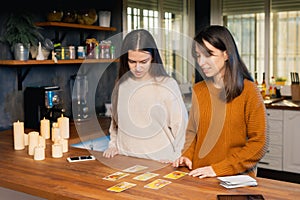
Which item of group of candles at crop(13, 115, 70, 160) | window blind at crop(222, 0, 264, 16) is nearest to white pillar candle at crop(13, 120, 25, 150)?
group of candles at crop(13, 115, 70, 160)

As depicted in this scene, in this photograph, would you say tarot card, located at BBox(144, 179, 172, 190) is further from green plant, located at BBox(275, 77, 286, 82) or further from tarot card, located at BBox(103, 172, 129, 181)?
green plant, located at BBox(275, 77, 286, 82)

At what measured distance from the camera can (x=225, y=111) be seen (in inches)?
76.1

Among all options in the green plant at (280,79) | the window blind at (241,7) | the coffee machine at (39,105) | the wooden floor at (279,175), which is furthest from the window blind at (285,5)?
the coffee machine at (39,105)

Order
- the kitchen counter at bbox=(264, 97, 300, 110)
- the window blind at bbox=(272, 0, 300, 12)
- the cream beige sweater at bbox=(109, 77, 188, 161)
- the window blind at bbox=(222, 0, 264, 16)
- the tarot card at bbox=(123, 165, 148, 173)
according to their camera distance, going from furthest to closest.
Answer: the window blind at bbox=(222, 0, 264, 16), the window blind at bbox=(272, 0, 300, 12), the kitchen counter at bbox=(264, 97, 300, 110), the cream beige sweater at bbox=(109, 77, 188, 161), the tarot card at bbox=(123, 165, 148, 173)

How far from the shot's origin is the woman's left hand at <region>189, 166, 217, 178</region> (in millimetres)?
1921

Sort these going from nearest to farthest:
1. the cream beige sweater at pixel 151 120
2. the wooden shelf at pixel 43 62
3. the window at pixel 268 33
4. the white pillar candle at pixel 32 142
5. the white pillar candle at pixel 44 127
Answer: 1. the cream beige sweater at pixel 151 120
2. the white pillar candle at pixel 32 142
3. the white pillar candle at pixel 44 127
4. the wooden shelf at pixel 43 62
5. the window at pixel 268 33

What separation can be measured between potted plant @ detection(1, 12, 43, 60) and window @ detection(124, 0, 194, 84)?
136 cm

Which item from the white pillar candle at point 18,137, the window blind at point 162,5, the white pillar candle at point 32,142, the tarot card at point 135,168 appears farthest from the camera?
the window blind at point 162,5

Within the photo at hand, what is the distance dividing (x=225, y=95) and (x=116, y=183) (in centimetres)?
64

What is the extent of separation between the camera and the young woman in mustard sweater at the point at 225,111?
1.86 metres

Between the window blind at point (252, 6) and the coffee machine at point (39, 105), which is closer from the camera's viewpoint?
the coffee machine at point (39, 105)

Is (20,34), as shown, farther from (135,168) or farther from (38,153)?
(135,168)

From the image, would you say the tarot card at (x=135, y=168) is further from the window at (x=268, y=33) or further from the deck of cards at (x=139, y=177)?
the window at (x=268, y=33)

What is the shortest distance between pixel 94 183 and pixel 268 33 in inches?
150
